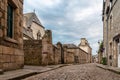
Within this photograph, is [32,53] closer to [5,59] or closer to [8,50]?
[8,50]

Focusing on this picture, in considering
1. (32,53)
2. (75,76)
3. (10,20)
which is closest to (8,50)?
(10,20)

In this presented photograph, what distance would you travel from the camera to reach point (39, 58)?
1758 cm

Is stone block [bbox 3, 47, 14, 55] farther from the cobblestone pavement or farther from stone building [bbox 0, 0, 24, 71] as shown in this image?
the cobblestone pavement

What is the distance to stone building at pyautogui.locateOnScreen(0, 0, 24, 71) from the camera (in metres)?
8.40

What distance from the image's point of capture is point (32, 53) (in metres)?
17.5

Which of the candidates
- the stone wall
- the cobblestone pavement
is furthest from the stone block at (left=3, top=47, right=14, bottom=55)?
the stone wall

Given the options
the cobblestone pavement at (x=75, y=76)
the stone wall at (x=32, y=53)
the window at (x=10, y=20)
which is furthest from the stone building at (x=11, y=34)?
the stone wall at (x=32, y=53)

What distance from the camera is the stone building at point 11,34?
8.40 metres

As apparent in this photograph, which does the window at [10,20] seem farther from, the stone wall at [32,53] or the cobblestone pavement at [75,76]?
the stone wall at [32,53]

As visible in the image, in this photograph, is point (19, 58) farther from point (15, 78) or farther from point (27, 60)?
point (27, 60)

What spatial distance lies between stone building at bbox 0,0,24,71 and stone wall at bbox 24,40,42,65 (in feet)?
20.7

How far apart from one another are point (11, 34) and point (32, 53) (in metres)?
7.30

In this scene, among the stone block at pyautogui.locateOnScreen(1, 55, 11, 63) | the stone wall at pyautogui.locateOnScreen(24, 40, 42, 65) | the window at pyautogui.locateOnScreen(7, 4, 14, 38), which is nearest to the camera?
the stone block at pyautogui.locateOnScreen(1, 55, 11, 63)

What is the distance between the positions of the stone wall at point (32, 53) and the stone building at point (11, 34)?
6296 millimetres
